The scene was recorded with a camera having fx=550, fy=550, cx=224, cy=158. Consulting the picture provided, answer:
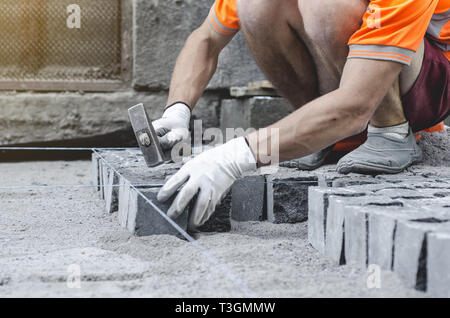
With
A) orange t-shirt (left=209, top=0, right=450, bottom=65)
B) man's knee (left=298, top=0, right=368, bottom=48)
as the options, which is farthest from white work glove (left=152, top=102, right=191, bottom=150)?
orange t-shirt (left=209, top=0, right=450, bottom=65)

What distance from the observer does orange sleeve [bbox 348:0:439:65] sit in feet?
6.31

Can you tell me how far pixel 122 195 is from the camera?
222 cm

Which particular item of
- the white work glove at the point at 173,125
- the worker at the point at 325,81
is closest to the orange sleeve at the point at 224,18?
the worker at the point at 325,81

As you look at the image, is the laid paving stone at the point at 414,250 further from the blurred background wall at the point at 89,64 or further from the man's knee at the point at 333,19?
the blurred background wall at the point at 89,64

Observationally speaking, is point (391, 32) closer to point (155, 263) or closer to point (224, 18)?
point (224, 18)

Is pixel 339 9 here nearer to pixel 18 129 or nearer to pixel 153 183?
pixel 153 183

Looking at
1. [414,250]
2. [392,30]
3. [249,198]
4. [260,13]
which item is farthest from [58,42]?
[414,250]

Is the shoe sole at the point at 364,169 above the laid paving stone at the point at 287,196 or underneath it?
above

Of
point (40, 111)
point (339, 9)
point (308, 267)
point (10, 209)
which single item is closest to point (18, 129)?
point (40, 111)

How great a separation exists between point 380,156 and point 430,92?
1.35ft

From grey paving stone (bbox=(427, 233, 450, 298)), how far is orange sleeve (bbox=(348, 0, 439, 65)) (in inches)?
33.1

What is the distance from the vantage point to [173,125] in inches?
98.0

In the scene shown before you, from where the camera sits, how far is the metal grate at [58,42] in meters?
4.02

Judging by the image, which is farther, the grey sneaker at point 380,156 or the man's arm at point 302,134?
the grey sneaker at point 380,156
